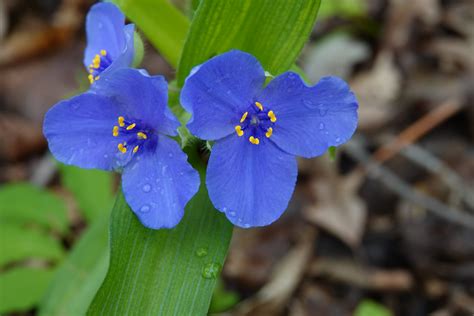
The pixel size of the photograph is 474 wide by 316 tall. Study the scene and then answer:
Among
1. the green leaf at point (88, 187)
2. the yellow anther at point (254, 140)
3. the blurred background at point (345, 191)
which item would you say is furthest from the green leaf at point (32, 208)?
the yellow anther at point (254, 140)

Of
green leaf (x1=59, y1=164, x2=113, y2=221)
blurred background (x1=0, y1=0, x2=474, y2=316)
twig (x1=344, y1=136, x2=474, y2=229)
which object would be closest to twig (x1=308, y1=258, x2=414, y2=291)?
blurred background (x1=0, y1=0, x2=474, y2=316)

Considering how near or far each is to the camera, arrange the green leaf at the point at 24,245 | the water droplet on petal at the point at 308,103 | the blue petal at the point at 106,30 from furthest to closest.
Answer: the green leaf at the point at 24,245 → the blue petal at the point at 106,30 → the water droplet on petal at the point at 308,103

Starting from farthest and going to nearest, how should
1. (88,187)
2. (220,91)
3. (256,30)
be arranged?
(88,187) → (256,30) → (220,91)

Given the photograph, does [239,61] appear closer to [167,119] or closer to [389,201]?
[167,119]

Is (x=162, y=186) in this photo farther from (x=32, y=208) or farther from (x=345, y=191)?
(x=345, y=191)

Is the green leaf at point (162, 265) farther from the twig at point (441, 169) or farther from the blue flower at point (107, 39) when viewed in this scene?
the twig at point (441, 169)

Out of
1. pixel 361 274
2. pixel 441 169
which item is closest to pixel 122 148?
pixel 361 274
